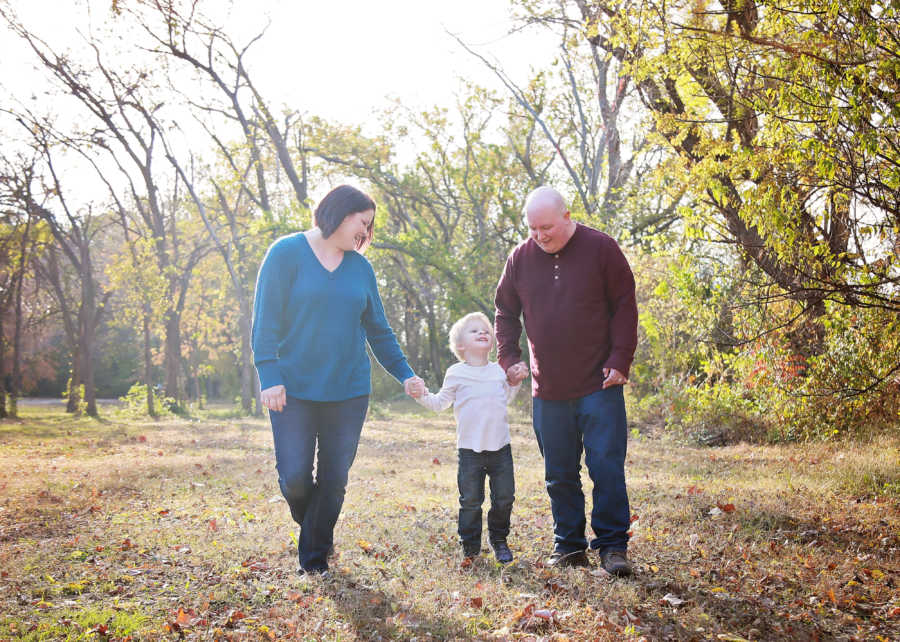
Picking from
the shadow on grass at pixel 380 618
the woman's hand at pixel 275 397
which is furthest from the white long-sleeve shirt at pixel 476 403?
the shadow on grass at pixel 380 618

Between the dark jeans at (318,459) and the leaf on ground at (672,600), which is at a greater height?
the dark jeans at (318,459)

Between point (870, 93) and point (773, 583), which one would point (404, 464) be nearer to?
point (773, 583)

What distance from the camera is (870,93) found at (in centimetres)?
449

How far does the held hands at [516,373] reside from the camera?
458cm

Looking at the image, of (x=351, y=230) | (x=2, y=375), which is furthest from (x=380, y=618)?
(x=2, y=375)

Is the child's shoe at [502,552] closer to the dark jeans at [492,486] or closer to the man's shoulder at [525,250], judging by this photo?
the dark jeans at [492,486]

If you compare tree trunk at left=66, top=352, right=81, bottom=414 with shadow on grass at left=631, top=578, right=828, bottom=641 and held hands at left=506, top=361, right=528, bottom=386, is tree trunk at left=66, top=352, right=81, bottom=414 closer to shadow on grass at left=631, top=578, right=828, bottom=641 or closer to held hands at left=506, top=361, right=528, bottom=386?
held hands at left=506, top=361, right=528, bottom=386

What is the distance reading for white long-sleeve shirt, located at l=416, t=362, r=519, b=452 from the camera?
4.54 m

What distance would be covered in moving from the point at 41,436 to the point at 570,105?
15.7 m

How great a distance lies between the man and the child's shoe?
340 mm

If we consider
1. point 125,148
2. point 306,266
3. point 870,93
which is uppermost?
point 125,148

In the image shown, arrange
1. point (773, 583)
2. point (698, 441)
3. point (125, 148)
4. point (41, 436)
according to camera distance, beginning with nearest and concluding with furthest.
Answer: point (773, 583) < point (698, 441) < point (41, 436) < point (125, 148)

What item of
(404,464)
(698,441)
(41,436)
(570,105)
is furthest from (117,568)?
(570,105)

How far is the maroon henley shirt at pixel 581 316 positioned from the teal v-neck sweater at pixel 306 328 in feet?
3.60
